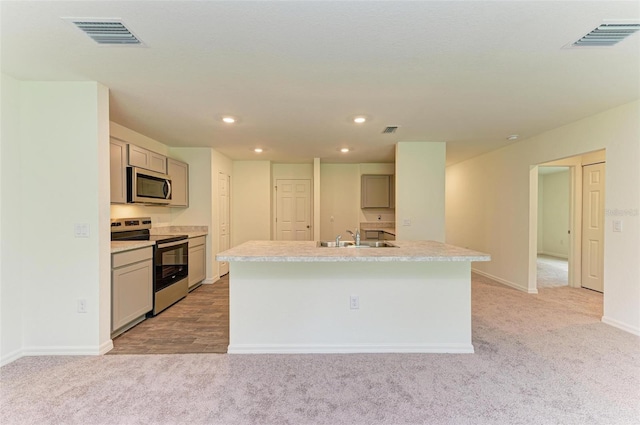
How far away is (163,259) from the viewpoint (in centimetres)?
364

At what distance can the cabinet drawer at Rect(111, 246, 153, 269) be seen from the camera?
9.03ft

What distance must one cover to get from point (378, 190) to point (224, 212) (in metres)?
3.22

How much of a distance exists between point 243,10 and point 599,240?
Answer: 5.73m

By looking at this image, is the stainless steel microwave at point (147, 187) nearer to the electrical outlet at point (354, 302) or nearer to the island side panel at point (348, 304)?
the island side panel at point (348, 304)

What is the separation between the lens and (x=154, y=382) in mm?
2111

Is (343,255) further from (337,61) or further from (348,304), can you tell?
(337,61)

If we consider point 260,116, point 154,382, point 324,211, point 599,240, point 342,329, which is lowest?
point 154,382

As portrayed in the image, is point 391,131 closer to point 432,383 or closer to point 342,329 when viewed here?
point 342,329

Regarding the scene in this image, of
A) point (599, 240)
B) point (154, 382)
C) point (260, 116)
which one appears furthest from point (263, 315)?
point (599, 240)

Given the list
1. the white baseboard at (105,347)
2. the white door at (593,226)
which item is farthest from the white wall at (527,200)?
the white baseboard at (105,347)

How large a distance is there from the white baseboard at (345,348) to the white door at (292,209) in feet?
13.0

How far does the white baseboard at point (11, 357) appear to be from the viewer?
2.32 m

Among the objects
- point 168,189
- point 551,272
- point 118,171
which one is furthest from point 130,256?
point 551,272

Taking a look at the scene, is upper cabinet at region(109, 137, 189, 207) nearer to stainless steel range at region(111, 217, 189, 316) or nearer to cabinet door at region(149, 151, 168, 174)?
cabinet door at region(149, 151, 168, 174)
